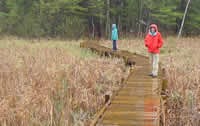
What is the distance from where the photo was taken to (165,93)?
27.0ft

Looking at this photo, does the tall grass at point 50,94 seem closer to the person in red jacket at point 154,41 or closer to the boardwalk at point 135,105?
the boardwalk at point 135,105

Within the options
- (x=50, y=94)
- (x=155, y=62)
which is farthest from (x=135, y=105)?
(x=155, y=62)

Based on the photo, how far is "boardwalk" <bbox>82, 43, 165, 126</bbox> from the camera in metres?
5.75

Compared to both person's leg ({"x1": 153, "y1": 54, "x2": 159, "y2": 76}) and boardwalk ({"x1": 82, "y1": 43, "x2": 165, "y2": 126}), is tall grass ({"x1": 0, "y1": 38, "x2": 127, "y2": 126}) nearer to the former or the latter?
boardwalk ({"x1": 82, "y1": 43, "x2": 165, "y2": 126})

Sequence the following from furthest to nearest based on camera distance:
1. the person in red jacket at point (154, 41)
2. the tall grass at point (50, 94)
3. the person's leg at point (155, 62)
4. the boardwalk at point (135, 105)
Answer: the person's leg at point (155, 62), the person in red jacket at point (154, 41), the tall grass at point (50, 94), the boardwalk at point (135, 105)

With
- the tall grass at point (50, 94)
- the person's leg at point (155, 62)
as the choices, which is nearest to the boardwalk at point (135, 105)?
the person's leg at point (155, 62)

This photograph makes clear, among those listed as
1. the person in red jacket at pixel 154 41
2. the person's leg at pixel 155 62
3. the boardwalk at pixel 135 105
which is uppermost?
the person in red jacket at pixel 154 41

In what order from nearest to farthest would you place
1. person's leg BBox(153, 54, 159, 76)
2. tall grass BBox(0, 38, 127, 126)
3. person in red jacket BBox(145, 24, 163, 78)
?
1. tall grass BBox(0, 38, 127, 126)
2. person in red jacket BBox(145, 24, 163, 78)
3. person's leg BBox(153, 54, 159, 76)

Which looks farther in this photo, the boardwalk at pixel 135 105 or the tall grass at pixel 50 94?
the tall grass at pixel 50 94

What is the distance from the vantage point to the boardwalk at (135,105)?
5.75 metres

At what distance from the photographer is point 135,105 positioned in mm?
6773

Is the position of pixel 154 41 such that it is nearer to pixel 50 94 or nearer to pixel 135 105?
pixel 135 105

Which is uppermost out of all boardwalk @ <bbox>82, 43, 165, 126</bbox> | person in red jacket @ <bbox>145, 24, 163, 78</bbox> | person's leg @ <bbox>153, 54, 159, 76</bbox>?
person in red jacket @ <bbox>145, 24, 163, 78</bbox>

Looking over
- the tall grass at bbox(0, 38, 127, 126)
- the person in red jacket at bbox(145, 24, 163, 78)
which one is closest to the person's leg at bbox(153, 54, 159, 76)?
the person in red jacket at bbox(145, 24, 163, 78)
